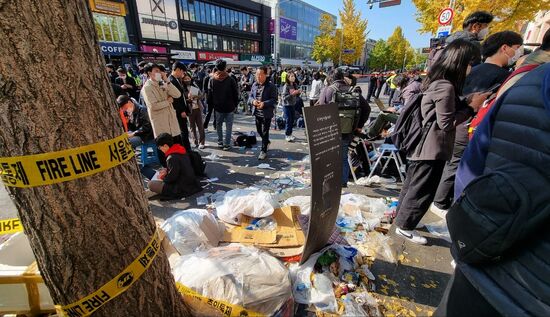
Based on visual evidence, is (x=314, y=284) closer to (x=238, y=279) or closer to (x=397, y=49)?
(x=238, y=279)

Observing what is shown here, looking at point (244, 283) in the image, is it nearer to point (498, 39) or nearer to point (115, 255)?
point (115, 255)

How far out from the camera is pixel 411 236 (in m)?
2.95

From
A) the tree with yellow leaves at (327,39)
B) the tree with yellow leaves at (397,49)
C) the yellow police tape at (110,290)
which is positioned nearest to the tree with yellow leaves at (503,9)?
the yellow police tape at (110,290)

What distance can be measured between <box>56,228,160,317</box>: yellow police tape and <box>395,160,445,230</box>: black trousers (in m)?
2.70

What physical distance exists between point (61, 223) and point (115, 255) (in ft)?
0.83

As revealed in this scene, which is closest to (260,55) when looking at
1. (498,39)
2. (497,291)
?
(498,39)

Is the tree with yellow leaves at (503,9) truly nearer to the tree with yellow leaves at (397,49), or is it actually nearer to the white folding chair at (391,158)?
the white folding chair at (391,158)

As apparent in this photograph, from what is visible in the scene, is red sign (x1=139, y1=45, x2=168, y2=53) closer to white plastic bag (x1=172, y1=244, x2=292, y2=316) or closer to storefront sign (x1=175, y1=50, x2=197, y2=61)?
storefront sign (x1=175, y1=50, x2=197, y2=61)

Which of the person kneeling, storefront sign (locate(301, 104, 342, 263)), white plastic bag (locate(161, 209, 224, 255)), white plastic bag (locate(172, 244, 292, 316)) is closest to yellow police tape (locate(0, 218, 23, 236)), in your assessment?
white plastic bag (locate(161, 209, 224, 255))

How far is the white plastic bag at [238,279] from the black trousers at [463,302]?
101 centimetres

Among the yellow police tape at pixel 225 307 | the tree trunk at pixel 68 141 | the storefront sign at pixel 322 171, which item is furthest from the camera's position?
the storefront sign at pixel 322 171

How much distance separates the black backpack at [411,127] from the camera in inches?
105

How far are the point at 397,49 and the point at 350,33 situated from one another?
2626cm

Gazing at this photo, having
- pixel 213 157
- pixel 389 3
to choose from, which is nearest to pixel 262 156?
pixel 213 157
